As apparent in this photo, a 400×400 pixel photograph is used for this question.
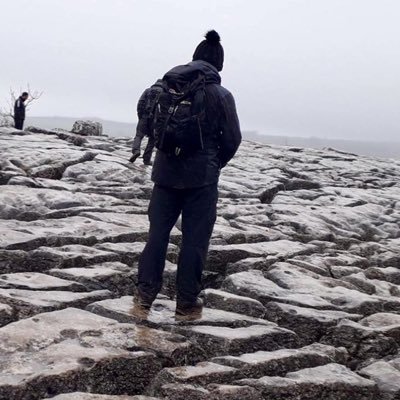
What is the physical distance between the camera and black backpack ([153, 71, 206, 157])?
829cm

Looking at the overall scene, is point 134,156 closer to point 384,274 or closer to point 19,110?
point 384,274

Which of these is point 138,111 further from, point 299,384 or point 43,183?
point 299,384

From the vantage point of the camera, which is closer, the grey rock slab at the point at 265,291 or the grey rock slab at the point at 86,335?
the grey rock slab at the point at 86,335

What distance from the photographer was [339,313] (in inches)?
378

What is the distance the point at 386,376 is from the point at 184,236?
3107 mm

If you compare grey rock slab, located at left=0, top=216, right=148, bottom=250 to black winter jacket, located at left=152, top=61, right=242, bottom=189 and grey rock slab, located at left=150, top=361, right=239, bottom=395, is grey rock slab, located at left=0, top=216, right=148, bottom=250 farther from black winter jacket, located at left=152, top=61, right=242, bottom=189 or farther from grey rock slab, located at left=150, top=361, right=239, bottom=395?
grey rock slab, located at left=150, top=361, right=239, bottom=395

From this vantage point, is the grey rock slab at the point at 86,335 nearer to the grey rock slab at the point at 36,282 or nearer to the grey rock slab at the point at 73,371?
the grey rock slab at the point at 73,371

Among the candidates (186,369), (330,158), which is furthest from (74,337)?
(330,158)

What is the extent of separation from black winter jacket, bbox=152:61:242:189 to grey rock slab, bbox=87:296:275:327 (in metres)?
1.74

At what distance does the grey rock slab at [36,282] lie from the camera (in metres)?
9.03

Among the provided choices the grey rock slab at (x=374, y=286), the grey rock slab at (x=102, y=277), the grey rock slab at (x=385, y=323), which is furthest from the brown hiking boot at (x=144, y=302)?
the grey rock slab at (x=374, y=286)

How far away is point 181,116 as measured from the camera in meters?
8.33

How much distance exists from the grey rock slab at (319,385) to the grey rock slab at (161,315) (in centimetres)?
155

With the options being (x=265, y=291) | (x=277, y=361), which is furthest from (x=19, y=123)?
(x=277, y=361)
